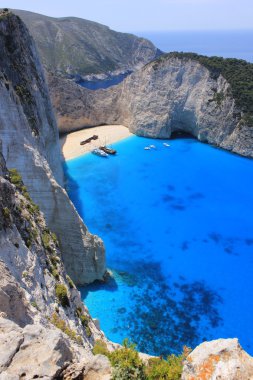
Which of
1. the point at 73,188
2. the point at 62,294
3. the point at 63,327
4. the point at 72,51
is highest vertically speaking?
the point at 72,51

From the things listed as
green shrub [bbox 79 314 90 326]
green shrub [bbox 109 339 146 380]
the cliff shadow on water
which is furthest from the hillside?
green shrub [bbox 109 339 146 380]

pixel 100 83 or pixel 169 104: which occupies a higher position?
pixel 169 104

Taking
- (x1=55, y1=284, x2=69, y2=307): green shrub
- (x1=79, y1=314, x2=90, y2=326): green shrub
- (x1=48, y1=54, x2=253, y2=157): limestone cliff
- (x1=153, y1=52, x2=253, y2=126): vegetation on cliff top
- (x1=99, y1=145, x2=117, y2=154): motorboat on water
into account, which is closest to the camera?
(x1=55, y1=284, x2=69, y2=307): green shrub

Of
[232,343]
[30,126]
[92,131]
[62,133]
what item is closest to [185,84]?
[92,131]

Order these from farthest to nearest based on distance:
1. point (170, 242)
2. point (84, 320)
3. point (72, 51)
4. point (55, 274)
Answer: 1. point (72, 51)
2. point (170, 242)
3. point (84, 320)
4. point (55, 274)

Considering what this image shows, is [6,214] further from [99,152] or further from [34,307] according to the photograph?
[99,152]

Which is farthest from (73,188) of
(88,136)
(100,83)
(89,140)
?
(100,83)

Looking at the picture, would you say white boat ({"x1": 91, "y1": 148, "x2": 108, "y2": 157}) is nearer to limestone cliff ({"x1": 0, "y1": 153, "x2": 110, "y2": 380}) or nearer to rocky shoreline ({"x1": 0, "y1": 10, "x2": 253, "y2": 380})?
rocky shoreline ({"x1": 0, "y1": 10, "x2": 253, "y2": 380})

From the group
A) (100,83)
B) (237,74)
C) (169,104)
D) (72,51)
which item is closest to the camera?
(237,74)
